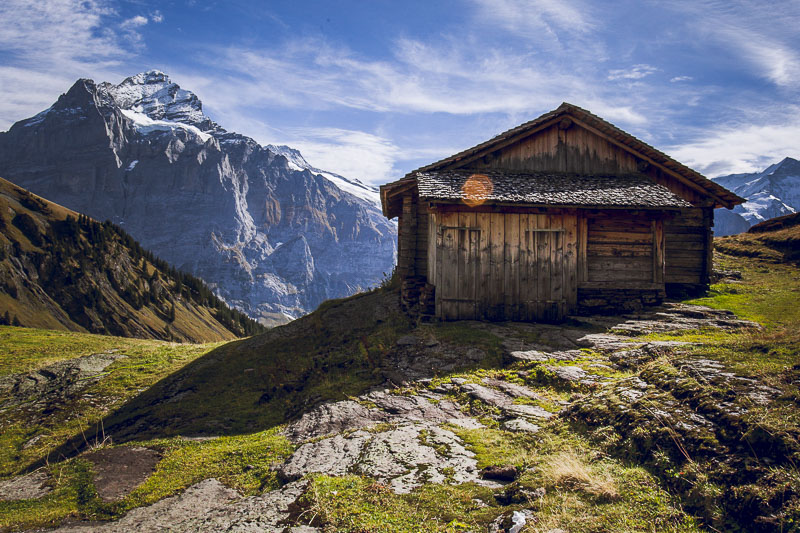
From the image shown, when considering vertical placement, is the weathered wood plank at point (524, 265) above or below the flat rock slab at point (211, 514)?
above

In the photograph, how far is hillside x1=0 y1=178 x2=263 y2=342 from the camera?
7644 cm

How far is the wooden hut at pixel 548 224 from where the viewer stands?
16375mm

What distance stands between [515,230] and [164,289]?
4236 inches

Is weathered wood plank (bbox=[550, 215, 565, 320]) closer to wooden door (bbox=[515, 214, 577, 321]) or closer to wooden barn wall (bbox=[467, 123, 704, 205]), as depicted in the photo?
wooden door (bbox=[515, 214, 577, 321])

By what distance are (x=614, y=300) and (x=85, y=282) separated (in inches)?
3888

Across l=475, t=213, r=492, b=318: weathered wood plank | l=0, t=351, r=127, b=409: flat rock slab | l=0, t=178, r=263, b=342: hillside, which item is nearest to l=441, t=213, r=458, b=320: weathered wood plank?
l=475, t=213, r=492, b=318: weathered wood plank

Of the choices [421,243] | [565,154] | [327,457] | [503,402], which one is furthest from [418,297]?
[327,457]

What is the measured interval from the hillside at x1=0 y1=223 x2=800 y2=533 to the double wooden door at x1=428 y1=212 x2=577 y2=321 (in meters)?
2.08

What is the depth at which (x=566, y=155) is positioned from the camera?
19.2 meters

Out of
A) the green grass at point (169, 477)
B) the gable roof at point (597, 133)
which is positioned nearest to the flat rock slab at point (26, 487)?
the green grass at point (169, 477)

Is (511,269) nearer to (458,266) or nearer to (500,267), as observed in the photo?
(500,267)

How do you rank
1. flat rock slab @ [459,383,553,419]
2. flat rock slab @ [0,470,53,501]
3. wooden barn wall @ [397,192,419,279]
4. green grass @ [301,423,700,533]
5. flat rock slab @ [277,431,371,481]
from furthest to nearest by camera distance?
wooden barn wall @ [397,192,419,279]
flat rock slab @ [459,383,553,419]
flat rock slab @ [0,470,53,501]
flat rock slab @ [277,431,371,481]
green grass @ [301,423,700,533]

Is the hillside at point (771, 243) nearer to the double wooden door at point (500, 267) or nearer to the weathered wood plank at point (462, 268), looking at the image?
the double wooden door at point (500, 267)

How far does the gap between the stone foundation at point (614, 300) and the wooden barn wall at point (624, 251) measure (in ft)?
0.86
